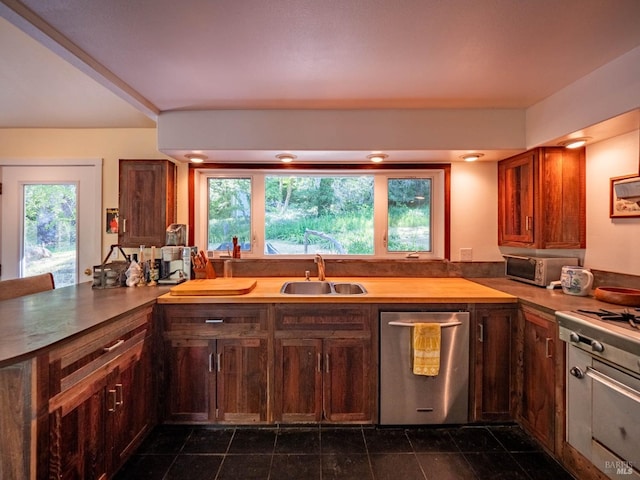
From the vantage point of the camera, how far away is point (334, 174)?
9.12 feet

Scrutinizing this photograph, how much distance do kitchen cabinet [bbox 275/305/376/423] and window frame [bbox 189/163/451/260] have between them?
84cm

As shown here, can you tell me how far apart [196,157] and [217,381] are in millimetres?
1714

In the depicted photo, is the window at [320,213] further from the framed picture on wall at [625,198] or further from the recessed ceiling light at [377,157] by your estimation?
the framed picture on wall at [625,198]

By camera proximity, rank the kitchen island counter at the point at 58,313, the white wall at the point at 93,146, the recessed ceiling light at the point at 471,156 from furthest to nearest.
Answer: the white wall at the point at 93,146, the recessed ceiling light at the point at 471,156, the kitchen island counter at the point at 58,313

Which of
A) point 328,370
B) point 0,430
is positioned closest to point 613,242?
point 328,370

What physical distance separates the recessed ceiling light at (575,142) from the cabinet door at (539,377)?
1201mm

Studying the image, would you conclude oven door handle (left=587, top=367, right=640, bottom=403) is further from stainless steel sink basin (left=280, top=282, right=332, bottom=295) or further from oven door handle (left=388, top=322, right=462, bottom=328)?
stainless steel sink basin (left=280, top=282, right=332, bottom=295)

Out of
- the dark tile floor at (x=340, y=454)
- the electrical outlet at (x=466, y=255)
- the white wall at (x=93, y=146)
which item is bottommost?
the dark tile floor at (x=340, y=454)

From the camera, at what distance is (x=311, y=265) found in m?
2.71

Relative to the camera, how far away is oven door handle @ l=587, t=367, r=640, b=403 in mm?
1269

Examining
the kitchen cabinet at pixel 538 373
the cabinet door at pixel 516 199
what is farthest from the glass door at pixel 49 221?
the cabinet door at pixel 516 199

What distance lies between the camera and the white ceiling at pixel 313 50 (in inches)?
49.7

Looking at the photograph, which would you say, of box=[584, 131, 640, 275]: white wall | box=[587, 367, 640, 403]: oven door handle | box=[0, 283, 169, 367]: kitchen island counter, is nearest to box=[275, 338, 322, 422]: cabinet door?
box=[0, 283, 169, 367]: kitchen island counter

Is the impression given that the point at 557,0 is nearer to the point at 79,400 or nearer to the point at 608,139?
the point at 608,139
